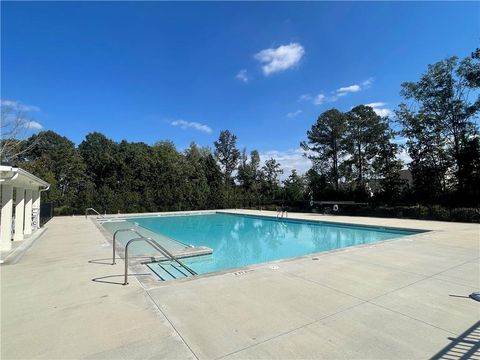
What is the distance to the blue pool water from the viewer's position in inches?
305

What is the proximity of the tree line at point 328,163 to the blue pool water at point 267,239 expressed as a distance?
865cm

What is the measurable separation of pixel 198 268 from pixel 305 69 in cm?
1155

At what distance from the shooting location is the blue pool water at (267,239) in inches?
305

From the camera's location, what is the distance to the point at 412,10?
9164 mm

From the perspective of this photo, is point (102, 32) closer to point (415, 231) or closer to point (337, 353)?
point (337, 353)

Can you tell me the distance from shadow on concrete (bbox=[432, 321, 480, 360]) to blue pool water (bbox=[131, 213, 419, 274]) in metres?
4.86

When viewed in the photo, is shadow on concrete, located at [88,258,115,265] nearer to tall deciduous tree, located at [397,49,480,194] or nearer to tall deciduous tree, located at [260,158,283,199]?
tall deciduous tree, located at [397,49,480,194]

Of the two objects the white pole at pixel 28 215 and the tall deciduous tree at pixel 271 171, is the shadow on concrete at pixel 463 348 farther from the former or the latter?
the tall deciduous tree at pixel 271 171

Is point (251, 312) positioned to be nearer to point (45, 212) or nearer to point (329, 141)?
point (45, 212)

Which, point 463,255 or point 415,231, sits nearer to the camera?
point 463,255

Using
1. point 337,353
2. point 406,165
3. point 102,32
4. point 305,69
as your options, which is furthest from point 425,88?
point 337,353

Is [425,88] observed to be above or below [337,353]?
above

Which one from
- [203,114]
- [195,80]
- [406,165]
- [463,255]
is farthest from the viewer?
[203,114]

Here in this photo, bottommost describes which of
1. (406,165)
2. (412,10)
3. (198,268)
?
(198,268)
